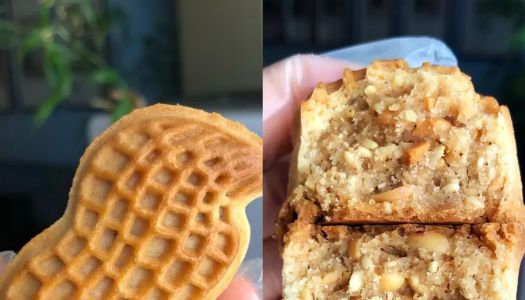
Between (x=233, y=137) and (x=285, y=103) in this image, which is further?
(x=285, y=103)

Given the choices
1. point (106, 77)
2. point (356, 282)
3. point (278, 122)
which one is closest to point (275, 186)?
point (278, 122)

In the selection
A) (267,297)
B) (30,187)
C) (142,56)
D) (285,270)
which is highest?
(142,56)

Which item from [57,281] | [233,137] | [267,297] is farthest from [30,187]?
[267,297]

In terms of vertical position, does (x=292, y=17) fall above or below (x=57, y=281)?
above

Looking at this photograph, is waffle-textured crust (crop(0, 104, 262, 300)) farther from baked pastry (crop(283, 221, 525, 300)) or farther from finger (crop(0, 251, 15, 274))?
baked pastry (crop(283, 221, 525, 300))

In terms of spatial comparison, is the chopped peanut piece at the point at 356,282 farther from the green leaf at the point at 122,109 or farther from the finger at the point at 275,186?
the green leaf at the point at 122,109

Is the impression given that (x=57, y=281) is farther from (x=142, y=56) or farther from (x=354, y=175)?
(x=354, y=175)
